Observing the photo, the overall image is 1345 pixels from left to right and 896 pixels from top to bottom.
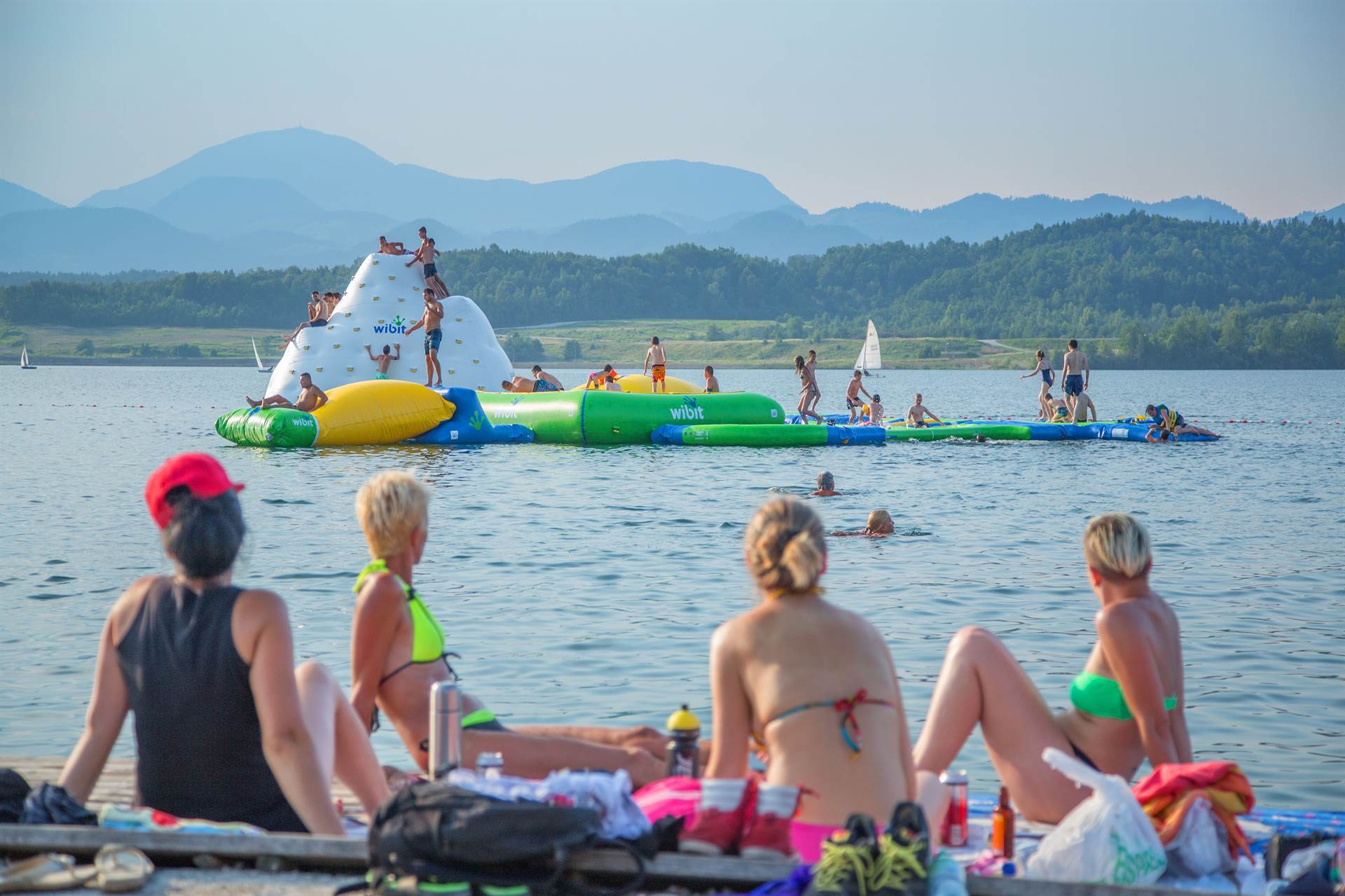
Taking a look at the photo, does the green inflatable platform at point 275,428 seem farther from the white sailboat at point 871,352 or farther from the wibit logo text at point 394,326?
the white sailboat at point 871,352

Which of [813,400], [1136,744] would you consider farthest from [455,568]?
[813,400]

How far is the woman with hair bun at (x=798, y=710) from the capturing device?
3.33 m

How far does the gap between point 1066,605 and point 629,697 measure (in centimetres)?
402

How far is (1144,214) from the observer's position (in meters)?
151

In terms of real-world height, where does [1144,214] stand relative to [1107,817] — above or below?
above

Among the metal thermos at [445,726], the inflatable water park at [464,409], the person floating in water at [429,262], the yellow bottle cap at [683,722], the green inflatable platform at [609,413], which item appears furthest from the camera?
the person floating in water at [429,262]

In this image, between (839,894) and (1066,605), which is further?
(1066,605)

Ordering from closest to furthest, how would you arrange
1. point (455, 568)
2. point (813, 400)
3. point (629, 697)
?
1. point (629, 697)
2. point (455, 568)
3. point (813, 400)

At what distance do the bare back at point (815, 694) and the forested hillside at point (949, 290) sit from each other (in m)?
107

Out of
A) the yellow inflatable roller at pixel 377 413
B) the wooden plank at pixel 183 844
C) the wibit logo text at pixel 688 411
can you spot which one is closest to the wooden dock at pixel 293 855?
the wooden plank at pixel 183 844

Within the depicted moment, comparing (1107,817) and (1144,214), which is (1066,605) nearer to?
(1107,817)

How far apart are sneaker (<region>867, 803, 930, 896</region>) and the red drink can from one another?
1107mm

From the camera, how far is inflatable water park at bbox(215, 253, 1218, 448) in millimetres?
21062

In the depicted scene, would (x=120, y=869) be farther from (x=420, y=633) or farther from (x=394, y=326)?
(x=394, y=326)
